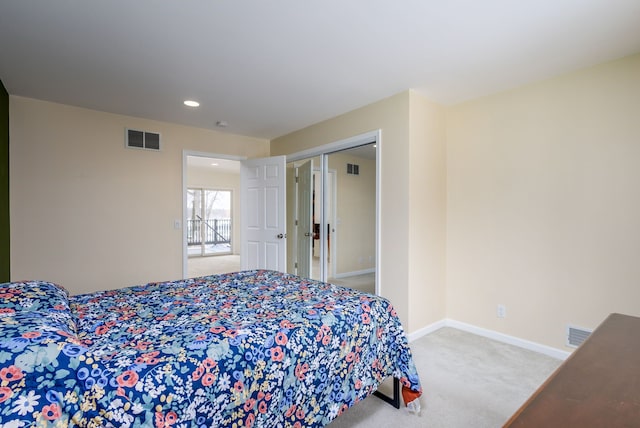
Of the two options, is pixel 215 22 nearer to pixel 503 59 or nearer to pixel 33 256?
pixel 503 59

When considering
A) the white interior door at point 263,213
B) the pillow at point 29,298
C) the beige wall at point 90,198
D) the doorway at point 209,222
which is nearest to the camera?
the pillow at point 29,298

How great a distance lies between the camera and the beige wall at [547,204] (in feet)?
7.61

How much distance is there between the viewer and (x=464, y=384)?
7.18 ft

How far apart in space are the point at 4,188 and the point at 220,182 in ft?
19.2

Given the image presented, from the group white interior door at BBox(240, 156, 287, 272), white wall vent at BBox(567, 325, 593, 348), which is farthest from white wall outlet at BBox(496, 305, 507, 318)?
white interior door at BBox(240, 156, 287, 272)

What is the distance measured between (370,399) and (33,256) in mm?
3511

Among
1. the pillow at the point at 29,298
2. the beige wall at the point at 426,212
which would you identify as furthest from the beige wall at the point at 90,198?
the beige wall at the point at 426,212

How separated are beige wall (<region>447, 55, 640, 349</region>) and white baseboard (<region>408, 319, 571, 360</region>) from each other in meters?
0.05

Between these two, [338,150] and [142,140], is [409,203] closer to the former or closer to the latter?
[338,150]

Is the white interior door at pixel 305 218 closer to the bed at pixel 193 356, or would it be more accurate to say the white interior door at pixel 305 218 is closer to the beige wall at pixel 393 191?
the beige wall at pixel 393 191

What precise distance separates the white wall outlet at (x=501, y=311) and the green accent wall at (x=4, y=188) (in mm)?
4480

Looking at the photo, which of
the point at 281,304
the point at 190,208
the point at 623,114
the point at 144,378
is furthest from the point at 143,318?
the point at 190,208

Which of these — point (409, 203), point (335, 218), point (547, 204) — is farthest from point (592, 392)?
point (335, 218)

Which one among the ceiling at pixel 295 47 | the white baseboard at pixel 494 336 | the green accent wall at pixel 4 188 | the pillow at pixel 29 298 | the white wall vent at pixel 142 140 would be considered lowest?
the white baseboard at pixel 494 336
